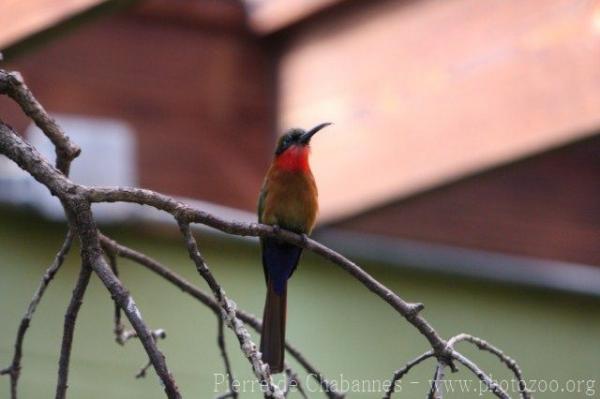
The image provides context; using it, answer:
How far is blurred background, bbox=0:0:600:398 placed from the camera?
360cm

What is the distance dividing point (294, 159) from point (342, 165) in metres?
0.51

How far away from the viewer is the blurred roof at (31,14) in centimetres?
296

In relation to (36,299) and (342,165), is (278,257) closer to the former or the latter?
(342,165)

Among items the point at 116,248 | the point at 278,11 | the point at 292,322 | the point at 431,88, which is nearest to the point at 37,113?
the point at 116,248

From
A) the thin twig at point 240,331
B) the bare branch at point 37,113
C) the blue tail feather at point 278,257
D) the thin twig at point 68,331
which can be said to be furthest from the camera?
the blue tail feather at point 278,257

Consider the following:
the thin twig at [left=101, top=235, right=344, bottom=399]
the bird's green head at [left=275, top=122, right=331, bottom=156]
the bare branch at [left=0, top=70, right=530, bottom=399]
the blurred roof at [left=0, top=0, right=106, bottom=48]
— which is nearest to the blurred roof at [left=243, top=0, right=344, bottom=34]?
the bird's green head at [left=275, top=122, right=331, bottom=156]

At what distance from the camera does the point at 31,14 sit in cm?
298

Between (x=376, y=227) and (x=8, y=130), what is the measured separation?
332 centimetres

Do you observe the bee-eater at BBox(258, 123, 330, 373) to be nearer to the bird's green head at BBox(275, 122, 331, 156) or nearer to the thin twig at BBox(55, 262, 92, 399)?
the bird's green head at BBox(275, 122, 331, 156)

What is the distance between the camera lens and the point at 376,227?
516 centimetres

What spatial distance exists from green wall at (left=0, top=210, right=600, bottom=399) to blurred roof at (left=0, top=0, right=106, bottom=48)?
1709 millimetres

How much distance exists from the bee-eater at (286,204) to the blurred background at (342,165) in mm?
398

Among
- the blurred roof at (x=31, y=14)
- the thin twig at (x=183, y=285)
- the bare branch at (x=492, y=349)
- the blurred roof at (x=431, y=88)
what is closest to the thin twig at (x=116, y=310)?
the thin twig at (x=183, y=285)

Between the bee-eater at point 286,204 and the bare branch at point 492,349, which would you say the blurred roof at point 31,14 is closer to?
the bee-eater at point 286,204
